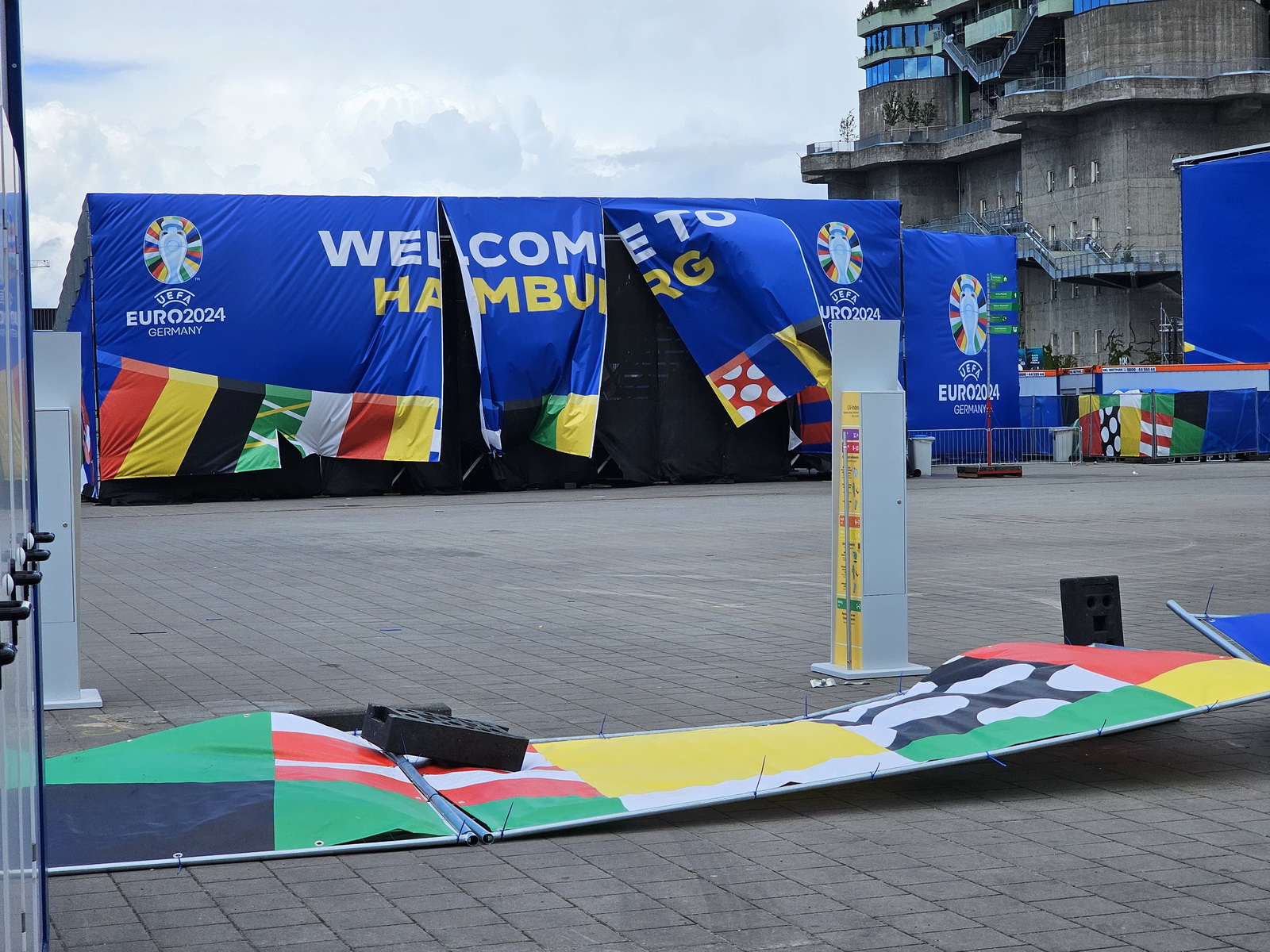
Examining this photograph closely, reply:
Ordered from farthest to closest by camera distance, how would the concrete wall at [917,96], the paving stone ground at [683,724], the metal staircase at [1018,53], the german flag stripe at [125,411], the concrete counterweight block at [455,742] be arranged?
the concrete wall at [917,96] < the metal staircase at [1018,53] < the german flag stripe at [125,411] < the concrete counterweight block at [455,742] < the paving stone ground at [683,724]

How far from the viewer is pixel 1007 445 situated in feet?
111

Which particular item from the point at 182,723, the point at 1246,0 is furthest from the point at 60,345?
the point at 1246,0

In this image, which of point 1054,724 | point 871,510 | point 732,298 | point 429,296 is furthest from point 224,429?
point 1054,724

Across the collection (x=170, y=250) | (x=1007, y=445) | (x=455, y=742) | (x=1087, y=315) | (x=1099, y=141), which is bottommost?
(x=455, y=742)

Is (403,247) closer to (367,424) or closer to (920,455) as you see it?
(367,424)

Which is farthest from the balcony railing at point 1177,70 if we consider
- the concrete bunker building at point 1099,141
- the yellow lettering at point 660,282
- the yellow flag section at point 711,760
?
the yellow flag section at point 711,760

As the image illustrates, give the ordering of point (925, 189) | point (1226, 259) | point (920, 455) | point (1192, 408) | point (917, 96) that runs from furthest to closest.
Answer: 1. point (917, 96)
2. point (925, 189)
3. point (1226, 259)
4. point (1192, 408)
5. point (920, 455)

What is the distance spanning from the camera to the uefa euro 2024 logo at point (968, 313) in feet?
106

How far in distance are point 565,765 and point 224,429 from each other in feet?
66.2

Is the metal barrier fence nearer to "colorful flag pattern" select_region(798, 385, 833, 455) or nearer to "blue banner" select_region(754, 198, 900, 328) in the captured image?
"colorful flag pattern" select_region(798, 385, 833, 455)

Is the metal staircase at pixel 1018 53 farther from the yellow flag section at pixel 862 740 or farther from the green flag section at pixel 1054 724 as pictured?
the green flag section at pixel 1054 724

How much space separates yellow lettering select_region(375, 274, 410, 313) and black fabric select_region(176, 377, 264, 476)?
259 cm

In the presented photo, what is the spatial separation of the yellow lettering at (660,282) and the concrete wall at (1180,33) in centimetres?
4346

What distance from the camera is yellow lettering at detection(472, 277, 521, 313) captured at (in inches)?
1016
